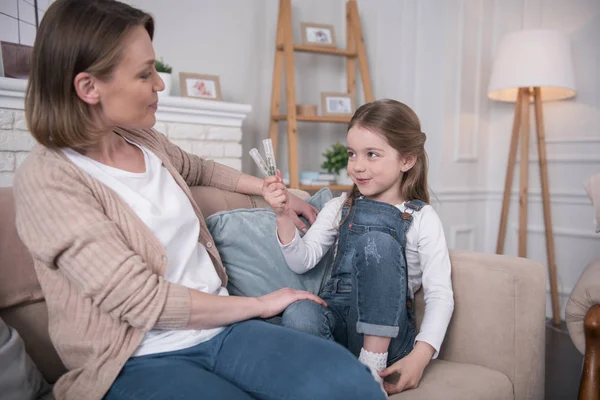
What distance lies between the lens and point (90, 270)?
3.21 feet

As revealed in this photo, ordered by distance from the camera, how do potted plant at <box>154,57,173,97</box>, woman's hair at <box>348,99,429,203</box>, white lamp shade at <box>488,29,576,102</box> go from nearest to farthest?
woman's hair at <box>348,99,429,203</box>, potted plant at <box>154,57,173,97</box>, white lamp shade at <box>488,29,576,102</box>

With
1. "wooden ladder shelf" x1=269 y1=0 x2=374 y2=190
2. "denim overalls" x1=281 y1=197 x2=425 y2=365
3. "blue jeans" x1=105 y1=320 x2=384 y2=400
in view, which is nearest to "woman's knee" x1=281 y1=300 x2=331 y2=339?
"denim overalls" x1=281 y1=197 x2=425 y2=365

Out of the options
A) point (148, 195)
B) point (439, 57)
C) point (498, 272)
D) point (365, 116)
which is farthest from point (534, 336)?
point (439, 57)

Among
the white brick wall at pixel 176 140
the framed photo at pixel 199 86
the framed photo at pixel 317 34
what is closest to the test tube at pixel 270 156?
the white brick wall at pixel 176 140

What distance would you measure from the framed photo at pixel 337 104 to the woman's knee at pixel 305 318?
228cm

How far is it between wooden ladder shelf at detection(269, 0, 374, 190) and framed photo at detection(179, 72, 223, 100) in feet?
1.48

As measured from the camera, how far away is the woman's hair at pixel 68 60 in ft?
3.35

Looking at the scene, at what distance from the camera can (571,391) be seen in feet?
7.13

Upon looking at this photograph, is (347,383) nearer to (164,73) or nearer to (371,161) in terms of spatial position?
(371,161)

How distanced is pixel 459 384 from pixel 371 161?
2.07 feet

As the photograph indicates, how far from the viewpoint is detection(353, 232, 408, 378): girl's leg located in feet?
4.02

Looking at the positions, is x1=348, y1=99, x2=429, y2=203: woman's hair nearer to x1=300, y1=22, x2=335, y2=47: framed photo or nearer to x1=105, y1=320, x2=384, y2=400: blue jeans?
x1=105, y1=320, x2=384, y2=400: blue jeans

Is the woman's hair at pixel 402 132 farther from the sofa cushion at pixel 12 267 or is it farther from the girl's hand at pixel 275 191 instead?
the sofa cushion at pixel 12 267

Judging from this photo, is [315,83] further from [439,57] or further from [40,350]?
[40,350]
